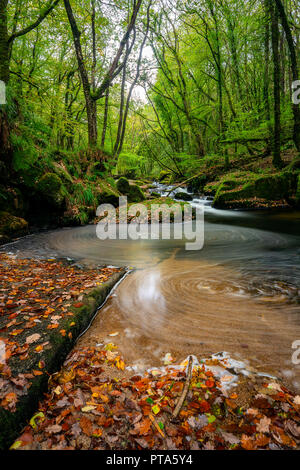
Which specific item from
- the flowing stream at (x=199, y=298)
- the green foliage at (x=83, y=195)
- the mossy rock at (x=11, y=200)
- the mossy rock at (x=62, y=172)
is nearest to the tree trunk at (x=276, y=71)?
the flowing stream at (x=199, y=298)

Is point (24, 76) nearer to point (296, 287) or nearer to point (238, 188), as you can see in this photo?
point (296, 287)

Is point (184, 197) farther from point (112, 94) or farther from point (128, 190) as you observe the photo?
point (112, 94)

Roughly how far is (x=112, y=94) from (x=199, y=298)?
1718 cm

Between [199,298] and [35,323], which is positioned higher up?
[35,323]

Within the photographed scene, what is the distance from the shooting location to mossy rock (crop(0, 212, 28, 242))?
234 inches

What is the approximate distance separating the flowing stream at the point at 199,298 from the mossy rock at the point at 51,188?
1547 millimetres

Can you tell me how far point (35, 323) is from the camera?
7.23 ft

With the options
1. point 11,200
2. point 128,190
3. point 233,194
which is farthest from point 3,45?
point 233,194

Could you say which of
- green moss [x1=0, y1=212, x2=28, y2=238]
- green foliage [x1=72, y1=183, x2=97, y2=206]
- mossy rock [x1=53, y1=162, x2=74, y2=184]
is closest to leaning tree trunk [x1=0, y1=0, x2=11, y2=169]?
green moss [x1=0, y1=212, x2=28, y2=238]

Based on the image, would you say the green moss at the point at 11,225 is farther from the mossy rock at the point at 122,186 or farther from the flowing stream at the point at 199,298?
the mossy rock at the point at 122,186

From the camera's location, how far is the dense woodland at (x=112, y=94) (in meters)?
6.97

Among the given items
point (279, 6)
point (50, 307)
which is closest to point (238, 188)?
point (279, 6)

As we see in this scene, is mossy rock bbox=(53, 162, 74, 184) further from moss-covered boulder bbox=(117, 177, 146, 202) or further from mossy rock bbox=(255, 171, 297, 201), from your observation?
mossy rock bbox=(255, 171, 297, 201)

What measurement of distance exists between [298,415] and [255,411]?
10.7 inches
